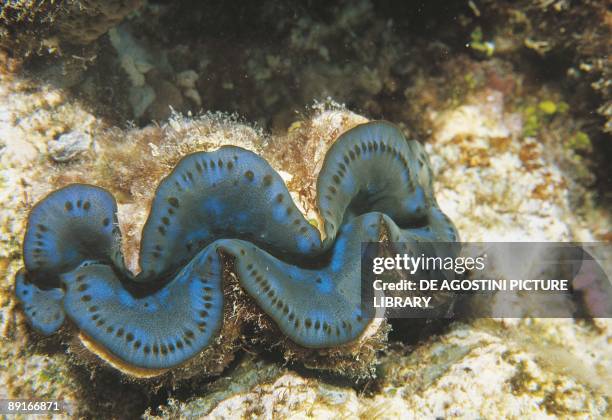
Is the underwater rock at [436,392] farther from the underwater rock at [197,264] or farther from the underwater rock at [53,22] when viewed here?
the underwater rock at [53,22]

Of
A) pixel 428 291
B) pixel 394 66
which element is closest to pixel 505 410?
pixel 428 291

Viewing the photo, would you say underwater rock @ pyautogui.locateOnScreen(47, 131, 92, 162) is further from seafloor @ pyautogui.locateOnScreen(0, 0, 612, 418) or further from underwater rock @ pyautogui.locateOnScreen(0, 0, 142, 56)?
underwater rock @ pyautogui.locateOnScreen(0, 0, 142, 56)

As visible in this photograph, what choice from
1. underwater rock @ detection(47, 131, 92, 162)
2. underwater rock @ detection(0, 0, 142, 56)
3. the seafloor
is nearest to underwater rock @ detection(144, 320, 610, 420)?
the seafloor

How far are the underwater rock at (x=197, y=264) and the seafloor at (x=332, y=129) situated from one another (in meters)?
0.16

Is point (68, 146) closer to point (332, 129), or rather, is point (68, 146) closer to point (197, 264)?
point (197, 264)

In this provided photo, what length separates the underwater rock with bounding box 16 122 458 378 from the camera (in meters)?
2.33

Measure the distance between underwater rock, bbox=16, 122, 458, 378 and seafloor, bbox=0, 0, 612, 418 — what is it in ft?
0.54

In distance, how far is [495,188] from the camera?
3879mm

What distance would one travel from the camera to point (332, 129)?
108 inches

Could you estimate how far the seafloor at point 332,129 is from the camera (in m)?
2.53

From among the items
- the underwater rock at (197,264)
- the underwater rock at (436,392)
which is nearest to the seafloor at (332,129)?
the underwater rock at (436,392)

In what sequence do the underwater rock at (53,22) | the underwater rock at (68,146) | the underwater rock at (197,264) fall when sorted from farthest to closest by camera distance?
the underwater rock at (68,146), the underwater rock at (53,22), the underwater rock at (197,264)

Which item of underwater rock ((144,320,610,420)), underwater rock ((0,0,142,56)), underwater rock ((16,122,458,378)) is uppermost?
underwater rock ((0,0,142,56))

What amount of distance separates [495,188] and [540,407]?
2015 mm
